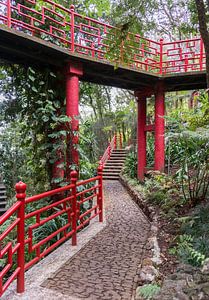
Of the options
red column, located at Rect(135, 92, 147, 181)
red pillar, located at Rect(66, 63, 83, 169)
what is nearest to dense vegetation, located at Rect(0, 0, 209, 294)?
red pillar, located at Rect(66, 63, 83, 169)

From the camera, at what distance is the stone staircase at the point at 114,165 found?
13.3 m

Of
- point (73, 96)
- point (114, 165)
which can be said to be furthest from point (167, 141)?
point (114, 165)

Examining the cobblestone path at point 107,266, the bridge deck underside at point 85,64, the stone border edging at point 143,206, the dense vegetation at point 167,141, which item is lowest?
Answer: the cobblestone path at point 107,266

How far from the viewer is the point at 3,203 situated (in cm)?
870

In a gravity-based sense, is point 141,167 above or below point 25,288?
above

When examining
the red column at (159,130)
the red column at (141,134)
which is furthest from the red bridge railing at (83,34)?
the red column at (141,134)

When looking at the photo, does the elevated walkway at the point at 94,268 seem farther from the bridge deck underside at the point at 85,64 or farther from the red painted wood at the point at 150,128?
the red painted wood at the point at 150,128

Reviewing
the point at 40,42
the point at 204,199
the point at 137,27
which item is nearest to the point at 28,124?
the point at 40,42

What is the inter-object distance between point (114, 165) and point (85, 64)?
7.87m

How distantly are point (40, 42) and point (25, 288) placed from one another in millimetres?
4302

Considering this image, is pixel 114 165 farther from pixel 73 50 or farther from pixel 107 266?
pixel 107 266

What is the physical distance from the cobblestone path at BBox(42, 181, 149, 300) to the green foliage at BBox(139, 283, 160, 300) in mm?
217

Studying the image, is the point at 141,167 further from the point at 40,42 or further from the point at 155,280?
the point at 155,280

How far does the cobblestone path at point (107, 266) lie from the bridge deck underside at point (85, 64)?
3.04 m
